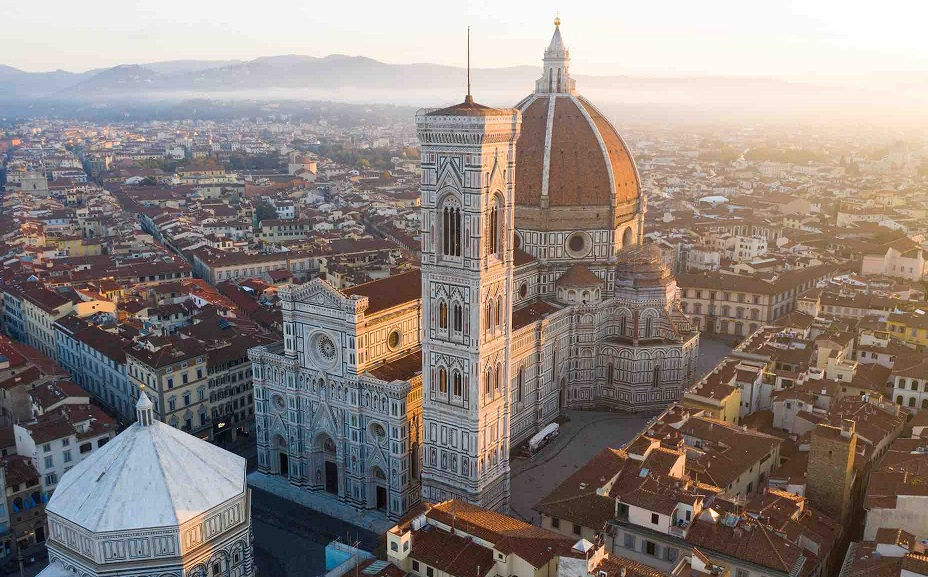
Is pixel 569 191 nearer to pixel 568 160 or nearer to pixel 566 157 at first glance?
pixel 568 160

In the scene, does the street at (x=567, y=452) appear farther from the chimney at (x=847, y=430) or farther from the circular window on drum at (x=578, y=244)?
the chimney at (x=847, y=430)

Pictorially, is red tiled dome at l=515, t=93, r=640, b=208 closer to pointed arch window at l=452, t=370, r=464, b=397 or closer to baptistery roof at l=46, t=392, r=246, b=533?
pointed arch window at l=452, t=370, r=464, b=397

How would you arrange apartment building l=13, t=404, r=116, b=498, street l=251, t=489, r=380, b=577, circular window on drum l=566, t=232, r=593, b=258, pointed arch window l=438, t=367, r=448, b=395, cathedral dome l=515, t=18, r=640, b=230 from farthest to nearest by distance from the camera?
circular window on drum l=566, t=232, r=593, b=258, cathedral dome l=515, t=18, r=640, b=230, apartment building l=13, t=404, r=116, b=498, pointed arch window l=438, t=367, r=448, b=395, street l=251, t=489, r=380, b=577

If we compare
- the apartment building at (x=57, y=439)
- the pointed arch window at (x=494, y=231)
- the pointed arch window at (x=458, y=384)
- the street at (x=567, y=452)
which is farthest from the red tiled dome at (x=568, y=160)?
the apartment building at (x=57, y=439)

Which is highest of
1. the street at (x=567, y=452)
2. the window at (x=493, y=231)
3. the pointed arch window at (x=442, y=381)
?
the window at (x=493, y=231)

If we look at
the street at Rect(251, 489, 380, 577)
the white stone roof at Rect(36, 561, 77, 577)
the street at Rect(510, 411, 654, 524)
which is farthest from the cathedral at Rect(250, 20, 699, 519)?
the white stone roof at Rect(36, 561, 77, 577)

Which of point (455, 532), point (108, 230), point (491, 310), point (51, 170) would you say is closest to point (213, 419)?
point (491, 310)
